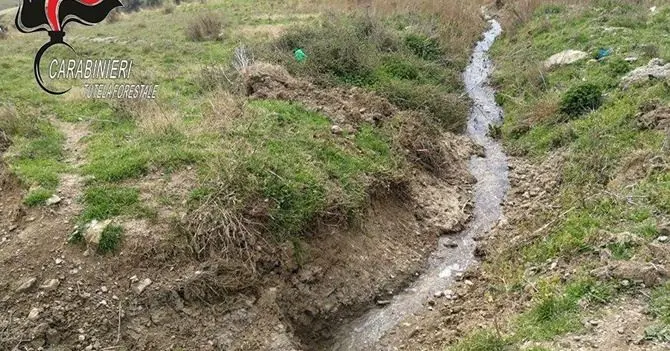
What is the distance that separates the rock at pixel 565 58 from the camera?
1408cm

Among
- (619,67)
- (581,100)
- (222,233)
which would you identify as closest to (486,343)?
(222,233)

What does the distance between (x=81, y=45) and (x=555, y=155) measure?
53.3ft

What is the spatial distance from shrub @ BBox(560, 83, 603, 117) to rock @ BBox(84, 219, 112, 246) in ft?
31.1

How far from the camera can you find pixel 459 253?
344 inches

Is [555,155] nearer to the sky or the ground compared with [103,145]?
nearer to the ground

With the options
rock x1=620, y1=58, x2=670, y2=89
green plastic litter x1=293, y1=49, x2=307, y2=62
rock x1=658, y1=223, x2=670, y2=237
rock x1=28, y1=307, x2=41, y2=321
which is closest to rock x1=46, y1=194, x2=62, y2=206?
rock x1=28, y1=307, x2=41, y2=321

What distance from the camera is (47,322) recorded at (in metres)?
6.15

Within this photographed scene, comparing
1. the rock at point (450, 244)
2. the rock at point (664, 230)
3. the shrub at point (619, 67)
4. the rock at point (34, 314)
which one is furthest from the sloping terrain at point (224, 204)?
the shrub at point (619, 67)

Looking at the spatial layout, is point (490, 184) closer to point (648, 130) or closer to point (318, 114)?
point (648, 130)

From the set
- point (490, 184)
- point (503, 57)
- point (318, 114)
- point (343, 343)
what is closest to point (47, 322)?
point (343, 343)

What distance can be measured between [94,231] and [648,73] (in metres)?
11.0

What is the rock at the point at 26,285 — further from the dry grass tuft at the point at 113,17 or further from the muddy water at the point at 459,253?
the dry grass tuft at the point at 113,17

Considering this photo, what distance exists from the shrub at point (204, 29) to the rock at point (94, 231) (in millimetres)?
13305

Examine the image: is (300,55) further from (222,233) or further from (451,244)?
(222,233)
